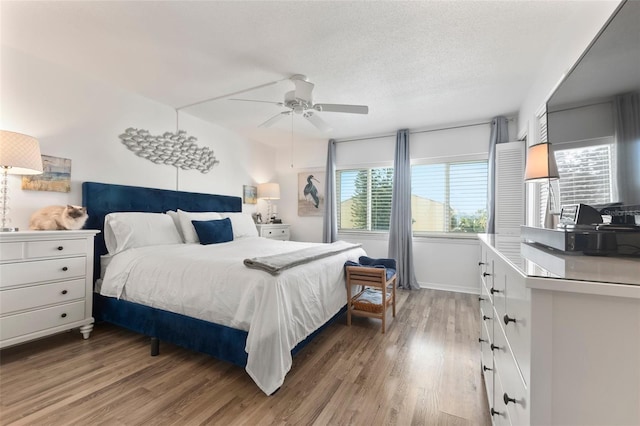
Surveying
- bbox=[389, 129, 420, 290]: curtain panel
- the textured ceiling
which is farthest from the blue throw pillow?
bbox=[389, 129, 420, 290]: curtain panel

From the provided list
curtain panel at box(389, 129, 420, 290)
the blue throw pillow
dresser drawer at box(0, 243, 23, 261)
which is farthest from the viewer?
curtain panel at box(389, 129, 420, 290)

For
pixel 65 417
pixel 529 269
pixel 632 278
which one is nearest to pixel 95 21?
pixel 65 417

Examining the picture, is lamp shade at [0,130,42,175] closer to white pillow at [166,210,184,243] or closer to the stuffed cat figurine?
the stuffed cat figurine

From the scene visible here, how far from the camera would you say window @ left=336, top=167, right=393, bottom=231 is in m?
Result: 4.72

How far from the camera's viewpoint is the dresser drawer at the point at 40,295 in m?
1.98

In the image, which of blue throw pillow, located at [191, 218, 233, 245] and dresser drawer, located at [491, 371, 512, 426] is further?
blue throw pillow, located at [191, 218, 233, 245]

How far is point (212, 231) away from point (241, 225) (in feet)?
2.20

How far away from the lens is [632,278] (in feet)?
2.16

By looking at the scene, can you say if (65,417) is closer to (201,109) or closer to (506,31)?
(201,109)

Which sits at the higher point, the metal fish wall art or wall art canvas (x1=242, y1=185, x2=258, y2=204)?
the metal fish wall art

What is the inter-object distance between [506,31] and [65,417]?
3.78 metres

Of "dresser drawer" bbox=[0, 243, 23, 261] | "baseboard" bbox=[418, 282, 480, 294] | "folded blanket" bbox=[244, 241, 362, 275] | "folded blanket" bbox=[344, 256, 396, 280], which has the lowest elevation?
"baseboard" bbox=[418, 282, 480, 294]

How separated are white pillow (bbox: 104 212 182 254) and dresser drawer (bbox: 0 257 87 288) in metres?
0.32

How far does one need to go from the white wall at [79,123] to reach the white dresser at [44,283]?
1.71ft
